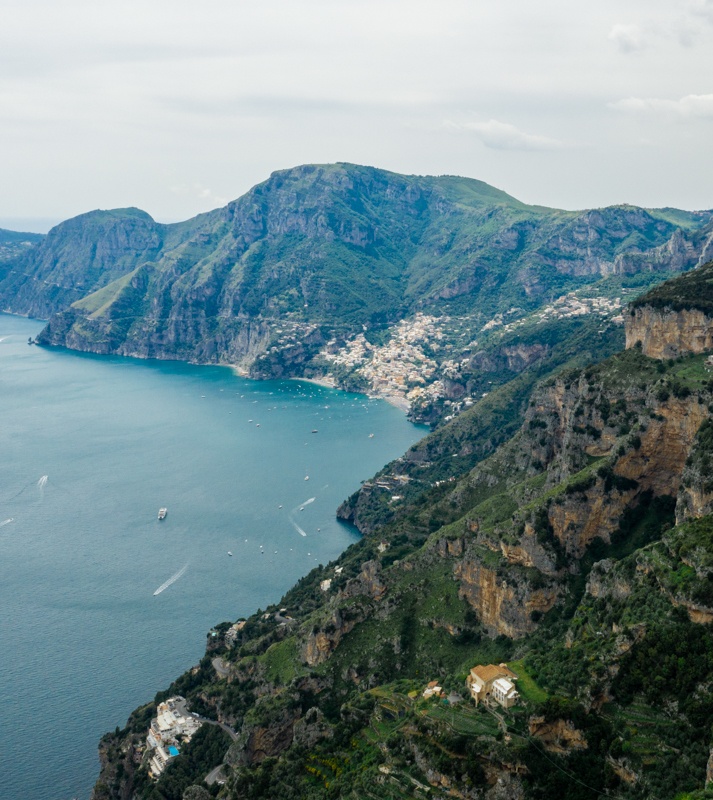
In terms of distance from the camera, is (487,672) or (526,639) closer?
(487,672)

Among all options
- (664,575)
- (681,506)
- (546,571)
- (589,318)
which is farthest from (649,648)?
(589,318)

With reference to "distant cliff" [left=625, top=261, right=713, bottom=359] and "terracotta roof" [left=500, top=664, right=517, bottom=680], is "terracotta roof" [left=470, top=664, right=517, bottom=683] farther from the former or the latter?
"distant cliff" [left=625, top=261, right=713, bottom=359]

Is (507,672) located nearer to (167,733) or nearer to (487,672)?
(487,672)

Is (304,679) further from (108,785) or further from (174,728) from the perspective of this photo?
(108,785)

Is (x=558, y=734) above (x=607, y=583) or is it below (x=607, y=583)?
below

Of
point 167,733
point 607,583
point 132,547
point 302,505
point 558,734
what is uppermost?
point 607,583

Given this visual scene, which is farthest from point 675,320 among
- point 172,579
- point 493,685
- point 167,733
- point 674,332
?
point 172,579

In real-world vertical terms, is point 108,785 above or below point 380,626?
below
